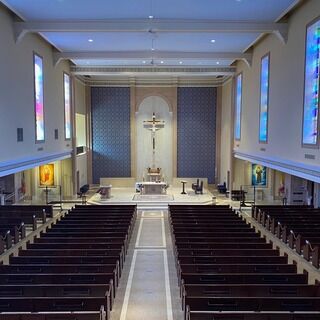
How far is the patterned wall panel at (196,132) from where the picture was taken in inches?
1080

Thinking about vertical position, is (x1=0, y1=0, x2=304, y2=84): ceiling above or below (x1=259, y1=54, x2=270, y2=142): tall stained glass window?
above

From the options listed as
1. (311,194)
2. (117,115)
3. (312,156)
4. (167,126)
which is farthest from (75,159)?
(312,156)

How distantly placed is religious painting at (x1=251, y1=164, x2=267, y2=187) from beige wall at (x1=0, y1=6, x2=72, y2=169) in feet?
A: 38.3

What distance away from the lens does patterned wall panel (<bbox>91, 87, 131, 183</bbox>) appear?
27.4 metres

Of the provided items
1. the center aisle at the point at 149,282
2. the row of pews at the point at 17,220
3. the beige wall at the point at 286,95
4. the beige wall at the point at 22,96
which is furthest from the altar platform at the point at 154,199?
the center aisle at the point at 149,282

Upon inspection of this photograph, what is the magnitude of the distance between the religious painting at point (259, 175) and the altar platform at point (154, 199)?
2.86 meters

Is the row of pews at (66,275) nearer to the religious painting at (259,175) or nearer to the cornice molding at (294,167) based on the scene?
the cornice molding at (294,167)

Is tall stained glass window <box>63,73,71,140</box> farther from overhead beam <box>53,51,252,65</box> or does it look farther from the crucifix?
the crucifix

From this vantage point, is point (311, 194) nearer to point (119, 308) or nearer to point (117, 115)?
point (119, 308)

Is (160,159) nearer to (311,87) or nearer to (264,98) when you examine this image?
(264,98)

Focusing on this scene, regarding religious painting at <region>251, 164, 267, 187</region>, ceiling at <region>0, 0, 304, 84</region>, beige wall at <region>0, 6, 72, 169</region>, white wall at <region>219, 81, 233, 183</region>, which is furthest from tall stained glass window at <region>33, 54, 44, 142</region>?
religious painting at <region>251, 164, 267, 187</region>

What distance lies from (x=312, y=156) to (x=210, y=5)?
232 inches

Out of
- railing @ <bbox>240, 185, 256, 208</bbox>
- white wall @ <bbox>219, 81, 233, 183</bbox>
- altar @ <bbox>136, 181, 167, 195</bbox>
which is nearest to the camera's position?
railing @ <bbox>240, 185, 256, 208</bbox>

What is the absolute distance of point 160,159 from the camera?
91.8ft
